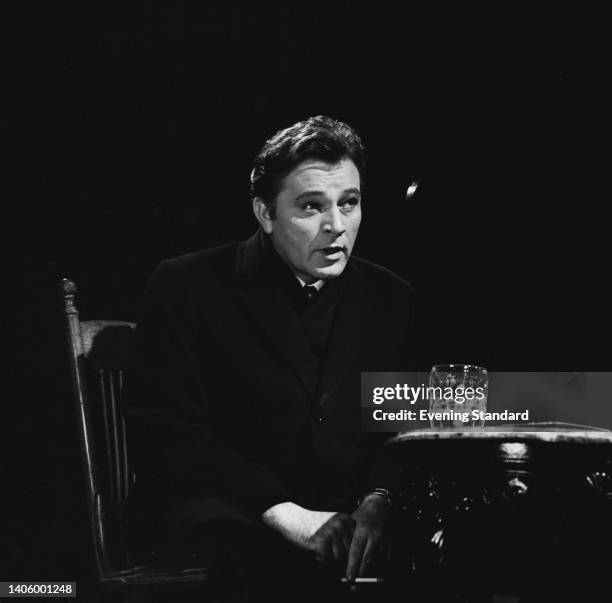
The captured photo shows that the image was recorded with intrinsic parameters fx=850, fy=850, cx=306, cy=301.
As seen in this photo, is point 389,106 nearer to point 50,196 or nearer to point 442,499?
point 50,196

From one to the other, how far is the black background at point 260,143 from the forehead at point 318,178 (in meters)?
0.89

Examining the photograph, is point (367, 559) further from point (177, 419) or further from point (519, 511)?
point (177, 419)

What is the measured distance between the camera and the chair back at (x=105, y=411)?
227cm

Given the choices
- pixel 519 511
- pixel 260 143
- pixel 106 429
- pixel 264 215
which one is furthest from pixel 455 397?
pixel 260 143

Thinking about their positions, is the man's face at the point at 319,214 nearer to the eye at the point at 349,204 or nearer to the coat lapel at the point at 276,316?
the eye at the point at 349,204

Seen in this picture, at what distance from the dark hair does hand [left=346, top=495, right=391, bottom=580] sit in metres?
0.90

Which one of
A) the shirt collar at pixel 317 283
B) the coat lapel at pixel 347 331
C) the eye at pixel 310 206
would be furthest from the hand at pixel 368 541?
the eye at pixel 310 206

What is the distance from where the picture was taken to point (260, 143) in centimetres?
329

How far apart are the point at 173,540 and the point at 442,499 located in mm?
727

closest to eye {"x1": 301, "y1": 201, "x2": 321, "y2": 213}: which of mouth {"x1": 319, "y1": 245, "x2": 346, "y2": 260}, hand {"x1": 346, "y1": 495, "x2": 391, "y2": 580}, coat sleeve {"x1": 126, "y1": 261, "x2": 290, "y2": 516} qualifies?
mouth {"x1": 319, "y1": 245, "x2": 346, "y2": 260}

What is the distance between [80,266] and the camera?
9.73ft

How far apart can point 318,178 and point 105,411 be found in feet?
2.95

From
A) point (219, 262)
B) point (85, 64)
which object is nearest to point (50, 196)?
point (85, 64)

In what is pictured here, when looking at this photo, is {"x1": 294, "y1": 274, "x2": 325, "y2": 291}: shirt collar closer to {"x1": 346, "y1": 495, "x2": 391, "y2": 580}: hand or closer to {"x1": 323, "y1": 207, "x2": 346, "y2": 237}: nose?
{"x1": 323, "y1": 207, "x2": 346, "y2": 237}: nose
